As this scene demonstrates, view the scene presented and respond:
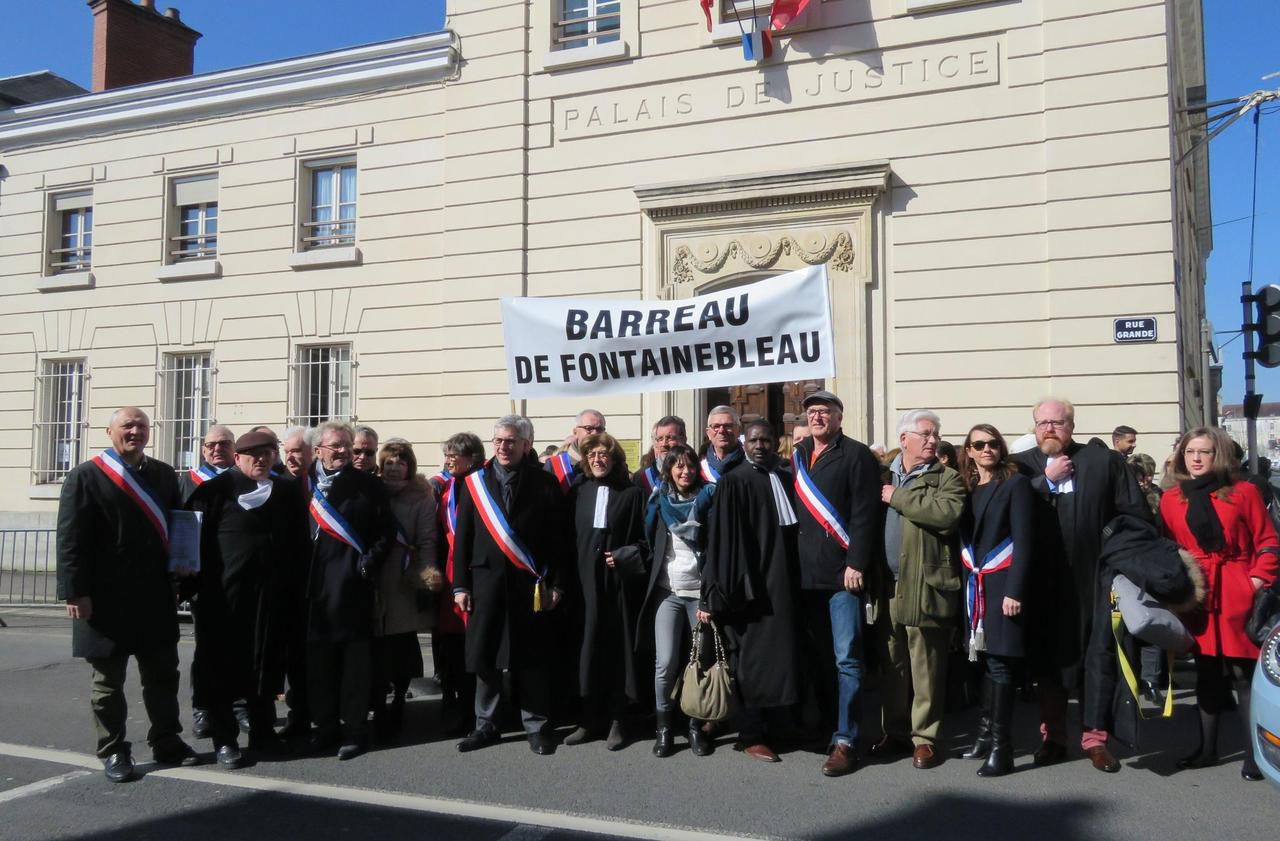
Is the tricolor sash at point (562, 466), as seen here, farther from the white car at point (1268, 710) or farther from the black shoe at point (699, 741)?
the white car at point (1268, 710)

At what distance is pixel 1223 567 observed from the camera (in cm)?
574

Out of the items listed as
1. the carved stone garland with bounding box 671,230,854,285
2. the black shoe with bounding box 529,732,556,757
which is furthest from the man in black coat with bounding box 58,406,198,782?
the carved stone garland with bounding box 671,230,854,285

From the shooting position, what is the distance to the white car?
4.41 meters

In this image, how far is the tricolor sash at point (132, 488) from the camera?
591 centimetres

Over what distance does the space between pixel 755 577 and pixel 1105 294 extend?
669 centimetres

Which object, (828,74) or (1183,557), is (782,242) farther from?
(1183,557)

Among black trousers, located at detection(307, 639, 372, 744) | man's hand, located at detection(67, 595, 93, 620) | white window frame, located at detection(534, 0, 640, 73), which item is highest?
white window frame, located at detection(534, 0, 640, 73)

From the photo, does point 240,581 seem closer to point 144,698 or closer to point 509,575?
point 144,698

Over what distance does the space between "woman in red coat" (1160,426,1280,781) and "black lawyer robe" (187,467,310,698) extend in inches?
A: 212

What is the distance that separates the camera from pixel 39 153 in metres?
17.4

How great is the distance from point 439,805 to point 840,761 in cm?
216

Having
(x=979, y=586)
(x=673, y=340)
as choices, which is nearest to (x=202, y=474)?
(x=673, y=340)

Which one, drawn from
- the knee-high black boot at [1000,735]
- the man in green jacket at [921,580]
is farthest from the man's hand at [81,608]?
the knee-high black boot at [1000,735]

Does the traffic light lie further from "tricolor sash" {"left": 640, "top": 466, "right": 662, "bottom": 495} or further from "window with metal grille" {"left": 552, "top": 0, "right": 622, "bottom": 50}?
"window with metal grille" {"left": 552, "top": 0, "right": 622, "bottom": 50}
